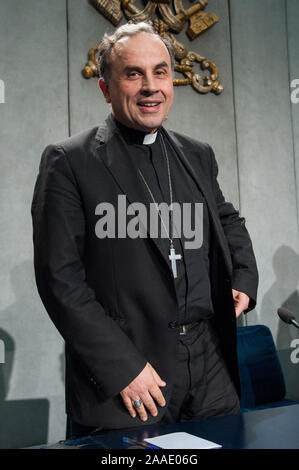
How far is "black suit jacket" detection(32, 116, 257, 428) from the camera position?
4.83ft

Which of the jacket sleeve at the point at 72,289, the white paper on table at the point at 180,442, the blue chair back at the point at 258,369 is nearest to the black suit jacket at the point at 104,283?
the jacket sleeve at the point at 72,289

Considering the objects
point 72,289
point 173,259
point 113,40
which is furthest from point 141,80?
point 72,289

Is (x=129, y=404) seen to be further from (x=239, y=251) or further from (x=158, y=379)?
(x=239, y=251)

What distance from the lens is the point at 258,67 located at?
425 cm

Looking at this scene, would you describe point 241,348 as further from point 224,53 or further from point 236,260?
point 224,53

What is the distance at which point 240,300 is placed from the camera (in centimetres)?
181

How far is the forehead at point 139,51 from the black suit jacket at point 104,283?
24cm

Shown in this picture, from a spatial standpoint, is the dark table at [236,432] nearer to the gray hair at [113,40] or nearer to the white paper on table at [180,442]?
the white paper on table at [180,442]

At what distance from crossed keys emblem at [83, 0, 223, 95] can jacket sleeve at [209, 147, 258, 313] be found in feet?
6.84

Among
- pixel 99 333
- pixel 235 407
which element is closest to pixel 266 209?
pixel 235 407

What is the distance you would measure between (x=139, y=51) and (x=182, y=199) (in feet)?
1.77

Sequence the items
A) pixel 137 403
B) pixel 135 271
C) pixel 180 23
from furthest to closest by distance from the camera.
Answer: pixel 180 23 → pixel 135 271 → pixel 137 403

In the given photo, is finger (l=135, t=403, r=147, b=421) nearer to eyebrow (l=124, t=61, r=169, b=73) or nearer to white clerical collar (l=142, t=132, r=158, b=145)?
white clerical collar (l=142, t=132, r=158, b=145)

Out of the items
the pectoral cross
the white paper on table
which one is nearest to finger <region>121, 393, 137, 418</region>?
the white paper on table
